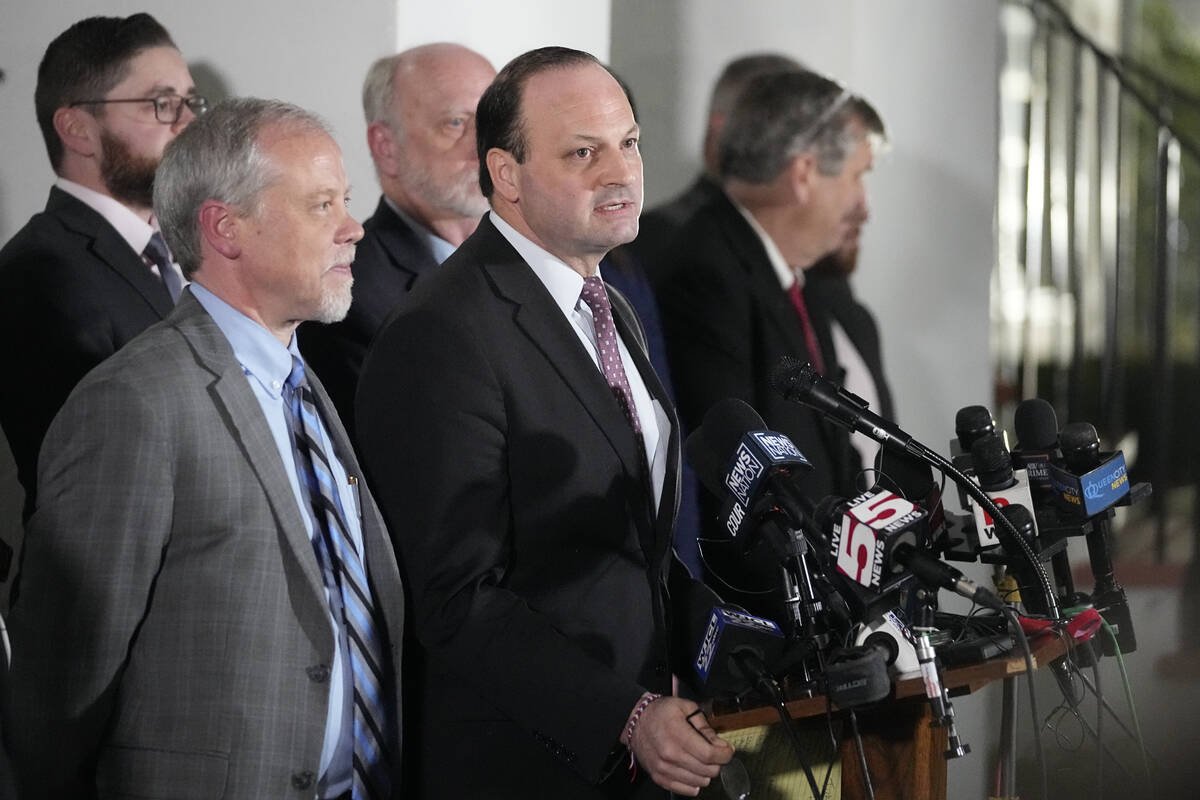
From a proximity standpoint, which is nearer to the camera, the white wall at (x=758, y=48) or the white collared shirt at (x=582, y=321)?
the white collared shirt at (x=582, y=321)

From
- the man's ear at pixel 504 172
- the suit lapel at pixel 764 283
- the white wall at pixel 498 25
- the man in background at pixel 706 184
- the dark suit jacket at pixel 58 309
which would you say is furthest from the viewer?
the man in background at pixel 706 184

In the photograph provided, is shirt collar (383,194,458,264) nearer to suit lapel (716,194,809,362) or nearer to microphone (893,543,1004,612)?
suit lapel (716,194,809,362)

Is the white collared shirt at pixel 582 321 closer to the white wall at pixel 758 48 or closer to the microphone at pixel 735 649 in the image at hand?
the microphone at pixel 735 649

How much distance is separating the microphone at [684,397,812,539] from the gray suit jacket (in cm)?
48

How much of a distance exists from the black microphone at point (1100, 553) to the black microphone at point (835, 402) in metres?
0.27

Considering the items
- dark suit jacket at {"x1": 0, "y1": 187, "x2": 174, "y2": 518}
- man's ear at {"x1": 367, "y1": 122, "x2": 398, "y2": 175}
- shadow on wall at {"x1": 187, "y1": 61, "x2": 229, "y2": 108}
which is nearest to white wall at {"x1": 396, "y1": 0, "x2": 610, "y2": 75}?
man's ear at {"x1": 367, "y1": 122, "x2": 398, "y2": 175}

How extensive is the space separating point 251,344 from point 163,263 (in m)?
0.71

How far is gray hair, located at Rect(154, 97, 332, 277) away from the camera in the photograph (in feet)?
5.49

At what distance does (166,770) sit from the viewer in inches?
58.1

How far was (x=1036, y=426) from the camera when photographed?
5.44ft

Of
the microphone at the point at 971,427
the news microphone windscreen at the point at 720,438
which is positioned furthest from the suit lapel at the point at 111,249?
the microphone at the point at 971,427

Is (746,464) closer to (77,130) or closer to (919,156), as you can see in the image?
(77,130)

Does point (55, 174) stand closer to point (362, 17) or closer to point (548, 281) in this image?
point (362, 17)

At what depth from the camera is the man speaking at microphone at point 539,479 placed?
5.02 feet
